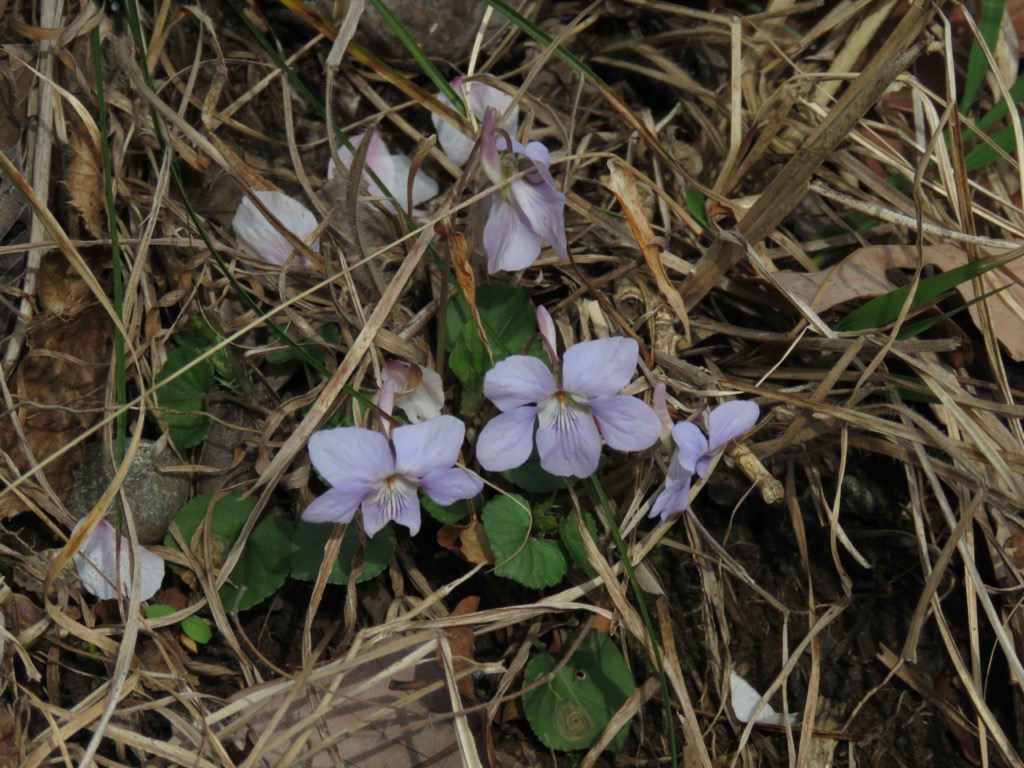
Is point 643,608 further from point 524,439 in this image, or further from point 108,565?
point 108,565

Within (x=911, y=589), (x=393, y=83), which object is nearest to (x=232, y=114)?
(x=393, y=83)

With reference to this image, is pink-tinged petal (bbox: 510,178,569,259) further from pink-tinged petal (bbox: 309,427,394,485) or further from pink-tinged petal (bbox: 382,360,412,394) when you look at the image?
pink-tinged petal (bbox: 309,427,394,485)

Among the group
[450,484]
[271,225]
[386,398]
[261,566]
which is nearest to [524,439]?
[450,484]

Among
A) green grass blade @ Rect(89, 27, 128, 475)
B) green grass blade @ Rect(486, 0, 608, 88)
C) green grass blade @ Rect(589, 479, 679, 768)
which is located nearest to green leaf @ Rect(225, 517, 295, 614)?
green grass blade @ Rect(89, 27, 128, 475)

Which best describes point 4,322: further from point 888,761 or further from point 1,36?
point 888,761

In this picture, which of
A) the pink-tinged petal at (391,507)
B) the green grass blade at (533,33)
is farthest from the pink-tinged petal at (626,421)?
the green grass blade at (533,33)

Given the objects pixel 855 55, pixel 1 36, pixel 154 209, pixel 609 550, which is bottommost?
pixel 609 550
